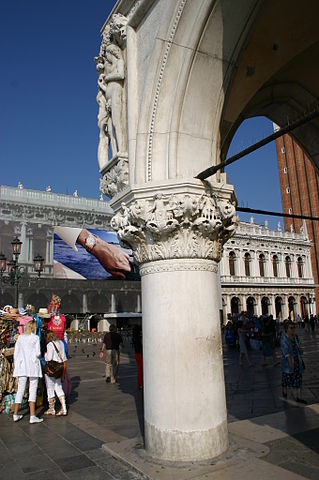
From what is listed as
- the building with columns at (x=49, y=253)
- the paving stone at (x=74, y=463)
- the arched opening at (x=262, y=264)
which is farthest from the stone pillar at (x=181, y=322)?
the arched opening at (x=262, y=264)

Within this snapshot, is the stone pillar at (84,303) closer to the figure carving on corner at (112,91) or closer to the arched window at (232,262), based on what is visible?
the arched window at (232,262)

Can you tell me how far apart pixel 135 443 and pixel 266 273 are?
46002mm

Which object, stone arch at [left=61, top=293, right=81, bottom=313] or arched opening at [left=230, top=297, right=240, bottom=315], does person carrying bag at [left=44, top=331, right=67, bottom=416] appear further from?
arched opening at [left=230, top=297, right=240, bottom=315]

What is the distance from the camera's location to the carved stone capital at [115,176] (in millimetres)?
4031

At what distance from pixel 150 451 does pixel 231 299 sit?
138 ft

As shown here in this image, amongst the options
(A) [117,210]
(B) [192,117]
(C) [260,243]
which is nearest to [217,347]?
(A) [117,210]

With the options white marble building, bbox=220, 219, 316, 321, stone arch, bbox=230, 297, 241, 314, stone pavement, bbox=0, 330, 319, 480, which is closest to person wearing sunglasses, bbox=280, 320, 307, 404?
stone pavement, bbox=0, 330, 319, 480

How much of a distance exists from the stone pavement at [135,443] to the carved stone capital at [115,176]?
8.11 ft

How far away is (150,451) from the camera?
347 cm

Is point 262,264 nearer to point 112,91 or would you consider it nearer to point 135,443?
point 112,91

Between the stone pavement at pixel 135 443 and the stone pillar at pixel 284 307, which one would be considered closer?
the stone pavement at pixel 135 443

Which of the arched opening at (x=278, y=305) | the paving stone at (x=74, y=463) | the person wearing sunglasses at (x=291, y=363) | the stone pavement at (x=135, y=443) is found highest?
the arched opening at (x=278, y=305)

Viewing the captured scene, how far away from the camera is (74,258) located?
3712 cm

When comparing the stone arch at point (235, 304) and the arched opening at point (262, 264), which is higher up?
the arched opening at point (262, 264)
